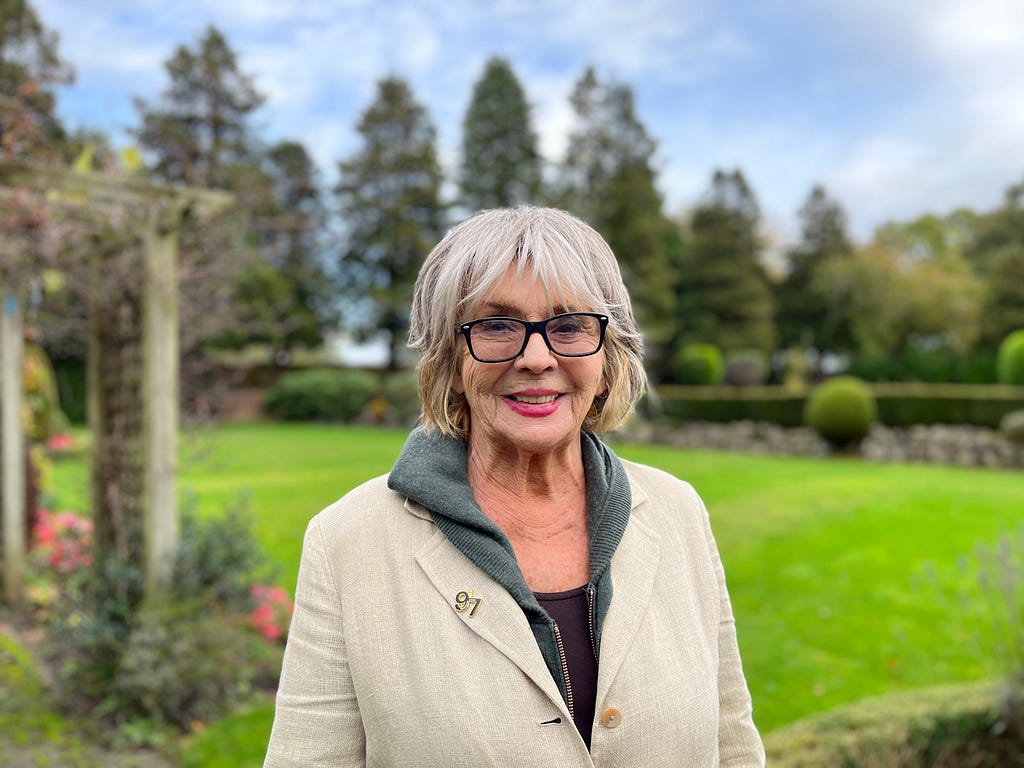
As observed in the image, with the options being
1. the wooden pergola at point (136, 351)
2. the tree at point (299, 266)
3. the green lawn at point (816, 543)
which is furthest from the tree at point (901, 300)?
the wooden pergola at point (136, 351)

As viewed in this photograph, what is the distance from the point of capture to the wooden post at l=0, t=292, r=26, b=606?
5691 millimetres

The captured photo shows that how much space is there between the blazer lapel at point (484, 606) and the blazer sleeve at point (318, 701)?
17 centimetres

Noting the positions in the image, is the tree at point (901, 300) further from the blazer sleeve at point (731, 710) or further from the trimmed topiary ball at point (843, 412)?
the blazer sleeve at point (731, 710)

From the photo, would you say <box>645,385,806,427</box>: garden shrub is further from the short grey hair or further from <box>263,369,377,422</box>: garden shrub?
the short grey hair

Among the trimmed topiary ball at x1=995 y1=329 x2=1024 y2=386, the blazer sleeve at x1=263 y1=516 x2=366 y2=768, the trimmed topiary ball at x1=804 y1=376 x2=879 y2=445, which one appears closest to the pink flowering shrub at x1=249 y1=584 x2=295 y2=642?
→ the blazer sleeve at x1=263 y1=516 x2=366 y2=768

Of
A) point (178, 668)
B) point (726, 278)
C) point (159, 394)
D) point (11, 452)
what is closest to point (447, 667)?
point (178, 668)

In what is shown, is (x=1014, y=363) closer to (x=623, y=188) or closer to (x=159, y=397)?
(x=623, y=188)

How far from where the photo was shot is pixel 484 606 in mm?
1275

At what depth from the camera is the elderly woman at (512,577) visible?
1240 mm

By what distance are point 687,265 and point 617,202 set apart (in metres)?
4.97

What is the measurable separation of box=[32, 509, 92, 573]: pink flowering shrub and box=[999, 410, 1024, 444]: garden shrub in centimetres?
1356

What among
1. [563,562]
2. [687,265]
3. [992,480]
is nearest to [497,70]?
[687,265]

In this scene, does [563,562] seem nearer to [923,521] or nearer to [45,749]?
[45,749]

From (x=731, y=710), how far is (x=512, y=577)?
0.52 m
